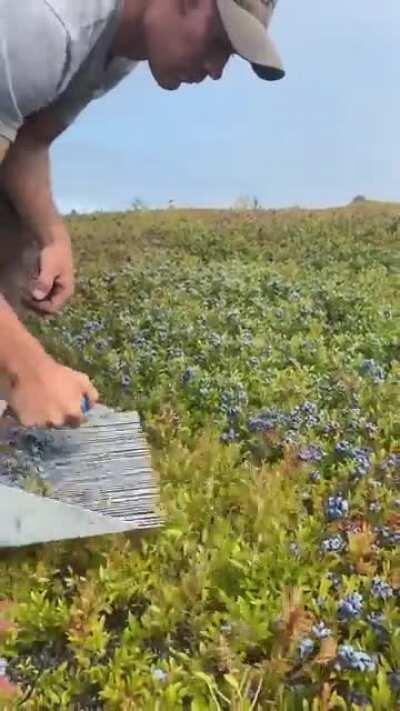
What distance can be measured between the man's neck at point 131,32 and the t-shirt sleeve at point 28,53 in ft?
1.15

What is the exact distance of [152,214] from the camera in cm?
1564

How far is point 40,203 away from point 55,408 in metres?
1.34

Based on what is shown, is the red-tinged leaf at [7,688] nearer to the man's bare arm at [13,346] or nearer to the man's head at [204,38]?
the man's bare arm at [13,346]

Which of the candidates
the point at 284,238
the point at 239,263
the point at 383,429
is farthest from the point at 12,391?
the point at 284,238

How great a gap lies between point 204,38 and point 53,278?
3.97 feet

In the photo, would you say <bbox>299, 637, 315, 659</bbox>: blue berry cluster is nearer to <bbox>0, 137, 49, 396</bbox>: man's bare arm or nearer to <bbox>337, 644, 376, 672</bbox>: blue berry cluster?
<bbox>337, 644, 376, 672</bbox>: blue berry cluster

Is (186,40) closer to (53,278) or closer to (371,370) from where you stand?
(53,278)

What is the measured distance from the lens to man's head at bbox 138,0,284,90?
3.74m

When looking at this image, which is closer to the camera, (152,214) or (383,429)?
(383,429)

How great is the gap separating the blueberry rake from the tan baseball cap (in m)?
1.16

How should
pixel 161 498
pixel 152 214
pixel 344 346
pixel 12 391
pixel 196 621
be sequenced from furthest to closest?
pixel 152 214 < pixel 344 346 < pixel 161 498 < pixel 12 391 < pixel 196 621

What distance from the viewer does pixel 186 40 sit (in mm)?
3887

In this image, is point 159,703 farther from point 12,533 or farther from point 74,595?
point 12,533

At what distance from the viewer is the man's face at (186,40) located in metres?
3.85
